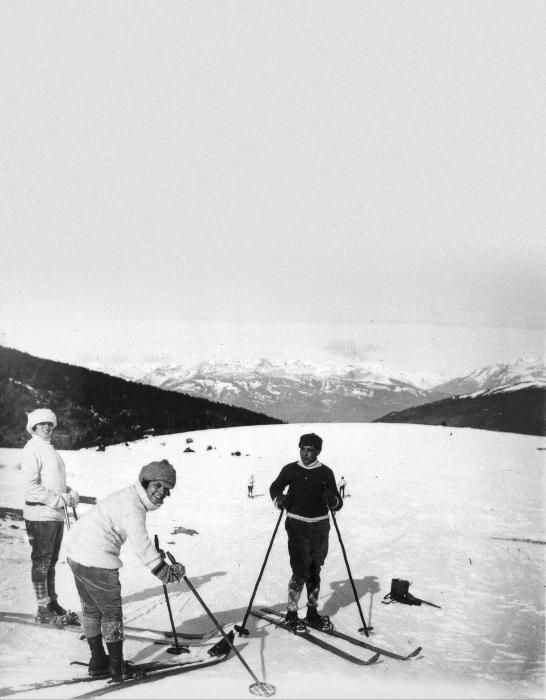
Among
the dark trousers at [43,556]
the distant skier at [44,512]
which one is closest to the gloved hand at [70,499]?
the distant skier at [44,512]

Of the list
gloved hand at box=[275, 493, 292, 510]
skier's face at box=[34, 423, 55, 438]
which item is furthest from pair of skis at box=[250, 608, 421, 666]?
skier's face at box=[34, 423, 55, 438]

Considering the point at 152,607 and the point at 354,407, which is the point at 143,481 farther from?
the point at 354,407

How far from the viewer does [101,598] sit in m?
2.96

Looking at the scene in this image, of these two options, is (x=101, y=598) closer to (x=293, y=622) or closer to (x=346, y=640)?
(x=293, y=622)

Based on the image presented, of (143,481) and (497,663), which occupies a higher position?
(143,481)

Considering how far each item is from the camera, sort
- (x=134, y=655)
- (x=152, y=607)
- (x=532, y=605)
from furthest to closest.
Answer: (x=532, y=605)
(x=152, y=607)
(x=134, y=655)

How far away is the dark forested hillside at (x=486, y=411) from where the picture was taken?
4988mm

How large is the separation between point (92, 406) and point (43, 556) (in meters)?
1.34

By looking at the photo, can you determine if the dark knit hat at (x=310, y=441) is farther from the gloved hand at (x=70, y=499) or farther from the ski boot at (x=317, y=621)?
the gloved hand at (x=70, y=499)

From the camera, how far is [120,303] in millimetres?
4586

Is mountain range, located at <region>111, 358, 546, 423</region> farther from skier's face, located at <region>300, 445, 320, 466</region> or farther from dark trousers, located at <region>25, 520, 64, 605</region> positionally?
dark trousers, located at <region>25, 520, 64, 605</region>

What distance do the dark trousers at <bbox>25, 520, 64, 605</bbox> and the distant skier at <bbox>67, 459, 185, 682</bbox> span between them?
0.81m

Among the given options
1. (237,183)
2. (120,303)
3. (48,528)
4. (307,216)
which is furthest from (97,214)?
(48,528)

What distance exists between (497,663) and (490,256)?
8.67 feet
